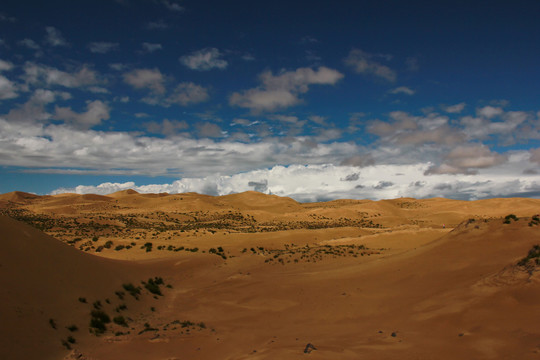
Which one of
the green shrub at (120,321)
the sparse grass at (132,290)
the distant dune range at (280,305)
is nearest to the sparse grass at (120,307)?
the distant dune range at (280,305)

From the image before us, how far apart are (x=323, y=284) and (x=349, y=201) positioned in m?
121

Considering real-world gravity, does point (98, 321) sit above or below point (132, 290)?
above

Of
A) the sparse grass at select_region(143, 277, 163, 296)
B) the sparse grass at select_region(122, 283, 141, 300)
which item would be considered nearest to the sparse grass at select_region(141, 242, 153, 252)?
the sparse grass at select_region(143, 277, 163, 296)

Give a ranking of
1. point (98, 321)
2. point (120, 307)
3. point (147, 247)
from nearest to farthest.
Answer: point (98, 321) < point (120, 307) < point (147, 247)

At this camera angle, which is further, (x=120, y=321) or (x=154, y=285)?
(x=154, y=285)

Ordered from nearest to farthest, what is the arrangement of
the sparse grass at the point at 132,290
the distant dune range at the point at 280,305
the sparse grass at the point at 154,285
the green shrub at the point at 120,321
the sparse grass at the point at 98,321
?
the distant dune range at the point at 280,305 → the sparse grass at the point at 98,321 → the green shrub at the point at 120,321 → the sparse grass at the point at 132,290 → the sparse grass at the point at 154,285

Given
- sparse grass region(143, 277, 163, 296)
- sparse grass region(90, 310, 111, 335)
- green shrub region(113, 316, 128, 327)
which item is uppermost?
sparse grass region(90, 310, 111, 335)

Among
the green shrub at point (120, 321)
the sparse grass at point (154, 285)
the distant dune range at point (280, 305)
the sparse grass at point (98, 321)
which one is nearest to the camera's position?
the distant dune range at point (280, 305)

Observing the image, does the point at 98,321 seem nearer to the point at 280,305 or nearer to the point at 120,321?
the point at 120,321

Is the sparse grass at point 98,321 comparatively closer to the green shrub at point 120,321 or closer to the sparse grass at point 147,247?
the green shrub at point 120,321

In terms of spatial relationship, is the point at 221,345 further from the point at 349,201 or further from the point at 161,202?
the point at 349,201

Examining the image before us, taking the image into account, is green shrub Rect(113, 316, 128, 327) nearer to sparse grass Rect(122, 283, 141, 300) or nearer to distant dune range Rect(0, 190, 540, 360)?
distant dune range Rect(0, 190, 540, 360)

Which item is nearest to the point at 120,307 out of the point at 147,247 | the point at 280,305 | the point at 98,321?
the point at 98,321

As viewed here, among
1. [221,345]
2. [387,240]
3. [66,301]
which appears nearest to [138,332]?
[66,301]
